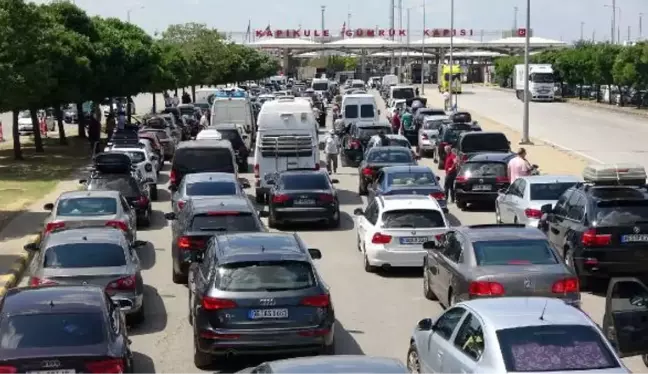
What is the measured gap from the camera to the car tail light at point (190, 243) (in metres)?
18.5

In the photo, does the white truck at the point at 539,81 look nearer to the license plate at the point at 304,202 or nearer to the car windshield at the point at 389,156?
the car windshield at the point at 389,156

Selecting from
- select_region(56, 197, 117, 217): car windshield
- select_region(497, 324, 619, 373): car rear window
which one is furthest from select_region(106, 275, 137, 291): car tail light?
select_region(497, 324, 619, 373): car rear window

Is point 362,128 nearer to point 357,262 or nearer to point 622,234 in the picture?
point 357,262

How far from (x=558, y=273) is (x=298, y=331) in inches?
139

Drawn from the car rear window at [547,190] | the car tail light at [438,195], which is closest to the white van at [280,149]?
the car tail light at [438,195]

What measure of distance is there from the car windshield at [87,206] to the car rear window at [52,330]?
1077 centimetres

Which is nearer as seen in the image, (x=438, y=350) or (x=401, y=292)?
(x=438, y=350)

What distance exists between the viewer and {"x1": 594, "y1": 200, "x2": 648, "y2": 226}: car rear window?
17.9m

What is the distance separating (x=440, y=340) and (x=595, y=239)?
7.57 m

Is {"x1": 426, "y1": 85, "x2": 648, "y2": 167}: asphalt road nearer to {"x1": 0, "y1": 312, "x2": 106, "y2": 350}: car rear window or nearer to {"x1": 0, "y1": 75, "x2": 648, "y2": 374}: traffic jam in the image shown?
{"x1": 0, "y1": 75, "x2": 648, "y2": 374}: traffic jam

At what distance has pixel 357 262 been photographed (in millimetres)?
22125

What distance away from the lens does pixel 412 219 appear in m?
20.1

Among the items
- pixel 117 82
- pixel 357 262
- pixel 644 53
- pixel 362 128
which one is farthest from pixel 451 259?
pixel 644 53

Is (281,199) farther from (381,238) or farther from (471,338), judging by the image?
(471,338)
